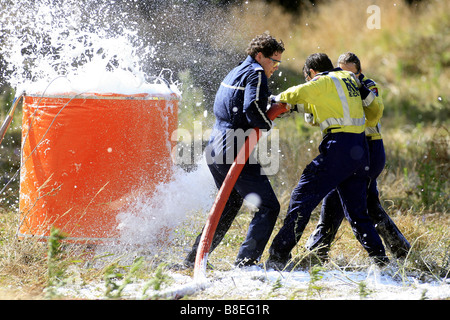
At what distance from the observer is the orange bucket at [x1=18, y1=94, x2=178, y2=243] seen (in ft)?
14.5

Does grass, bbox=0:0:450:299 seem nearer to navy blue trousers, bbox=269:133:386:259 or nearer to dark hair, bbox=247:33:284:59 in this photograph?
navy blue trousers, bbox=269:133:386:259

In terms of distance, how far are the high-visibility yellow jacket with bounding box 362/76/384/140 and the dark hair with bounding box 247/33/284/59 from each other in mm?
858

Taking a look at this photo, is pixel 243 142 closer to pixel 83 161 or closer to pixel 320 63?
pixel 320 63

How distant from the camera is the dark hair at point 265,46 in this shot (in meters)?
4.49

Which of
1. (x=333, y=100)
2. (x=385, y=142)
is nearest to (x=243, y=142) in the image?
(x=333, y=100)

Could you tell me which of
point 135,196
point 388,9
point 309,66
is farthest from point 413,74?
point 135,196

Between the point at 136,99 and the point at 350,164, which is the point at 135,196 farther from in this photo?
the point at 350,164

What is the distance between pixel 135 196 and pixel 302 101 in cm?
153

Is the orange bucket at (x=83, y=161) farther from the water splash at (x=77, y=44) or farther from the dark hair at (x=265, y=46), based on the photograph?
the dark hair at (x=265, y=46)

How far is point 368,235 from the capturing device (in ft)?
14.6

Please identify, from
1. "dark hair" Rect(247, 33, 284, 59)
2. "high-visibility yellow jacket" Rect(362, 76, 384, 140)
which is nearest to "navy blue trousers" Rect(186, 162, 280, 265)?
"dark hair" Rect(247, 33, 284, 59)

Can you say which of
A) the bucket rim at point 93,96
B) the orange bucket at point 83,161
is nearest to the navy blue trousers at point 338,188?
the orange bucket at point 83,161

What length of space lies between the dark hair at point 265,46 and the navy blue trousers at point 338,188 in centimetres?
81

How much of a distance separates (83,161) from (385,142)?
6.32 meters
